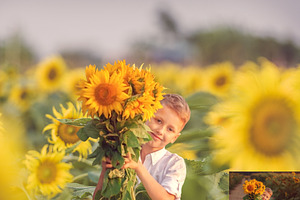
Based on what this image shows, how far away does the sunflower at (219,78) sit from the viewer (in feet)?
3.70

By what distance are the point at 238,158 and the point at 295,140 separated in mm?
146

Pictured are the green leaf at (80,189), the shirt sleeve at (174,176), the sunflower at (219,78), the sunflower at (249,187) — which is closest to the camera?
the shirt sleeve at (174,176)

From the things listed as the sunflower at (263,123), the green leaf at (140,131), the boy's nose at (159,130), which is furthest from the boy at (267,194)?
the green leaf at (140,131)

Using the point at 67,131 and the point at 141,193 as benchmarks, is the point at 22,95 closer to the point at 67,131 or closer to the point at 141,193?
the point at 67,131

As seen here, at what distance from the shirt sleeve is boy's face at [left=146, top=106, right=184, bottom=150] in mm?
50

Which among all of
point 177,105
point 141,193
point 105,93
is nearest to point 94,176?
point 141,193

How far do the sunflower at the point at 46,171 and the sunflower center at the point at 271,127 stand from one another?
1.58ft

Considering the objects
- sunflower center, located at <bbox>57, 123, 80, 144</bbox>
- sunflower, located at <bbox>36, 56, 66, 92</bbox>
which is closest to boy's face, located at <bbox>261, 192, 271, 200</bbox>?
sunflower center, located at <bbox>57, 123, 80, 144</bbox>

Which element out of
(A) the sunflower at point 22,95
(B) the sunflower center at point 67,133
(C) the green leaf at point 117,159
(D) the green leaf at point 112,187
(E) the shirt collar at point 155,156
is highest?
(A) the sunflower at point 22,95

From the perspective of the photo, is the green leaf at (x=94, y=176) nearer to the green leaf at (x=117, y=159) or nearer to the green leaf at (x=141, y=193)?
the green leaf at (x=141, y=193)

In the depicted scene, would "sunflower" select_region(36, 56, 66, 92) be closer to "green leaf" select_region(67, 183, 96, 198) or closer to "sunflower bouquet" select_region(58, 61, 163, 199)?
"green leaf" select_region(67, 183, 96, 198)

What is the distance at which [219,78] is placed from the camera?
1164mm

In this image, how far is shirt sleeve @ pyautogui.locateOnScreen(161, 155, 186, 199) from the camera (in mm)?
776

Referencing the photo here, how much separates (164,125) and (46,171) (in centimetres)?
38
